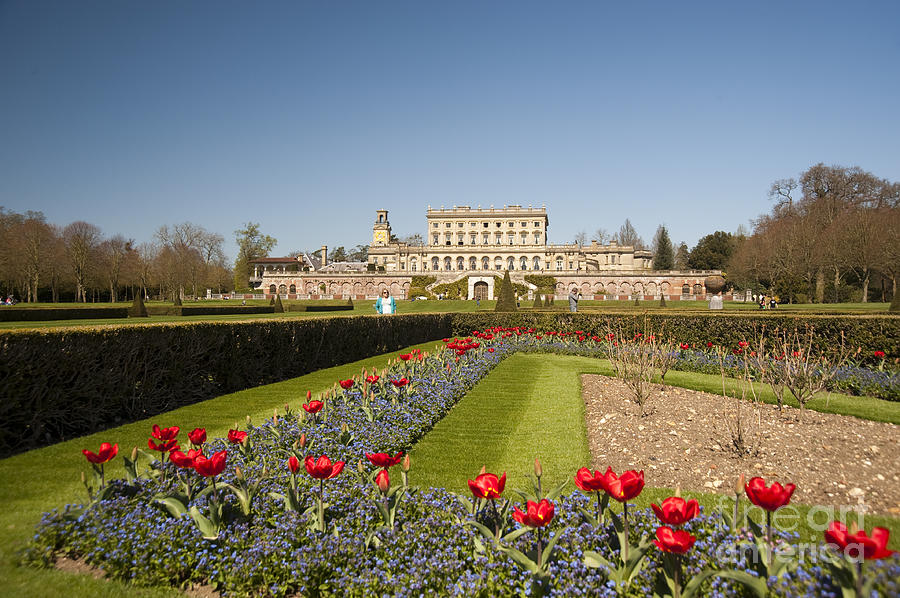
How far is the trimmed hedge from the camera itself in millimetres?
23312

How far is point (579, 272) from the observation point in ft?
216

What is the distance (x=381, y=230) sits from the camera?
9756 cm

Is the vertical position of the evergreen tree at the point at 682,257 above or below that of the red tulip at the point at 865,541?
above

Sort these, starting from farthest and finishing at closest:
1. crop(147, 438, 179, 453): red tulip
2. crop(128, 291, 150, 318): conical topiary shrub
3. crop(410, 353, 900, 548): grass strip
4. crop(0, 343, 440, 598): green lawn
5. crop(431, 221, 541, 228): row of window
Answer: crop(431, 221, 541, 228): row of window → crop(128, 291, 150, 318): conical topiary shrub → crop(410, 353, 900, 548): grass strip → crop(147, 438, 179, 453): red tulip → crop(0, 343, 440, 598): green lawn

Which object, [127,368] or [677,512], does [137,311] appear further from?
[677,512]

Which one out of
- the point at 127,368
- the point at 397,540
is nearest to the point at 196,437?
the point at 397,540

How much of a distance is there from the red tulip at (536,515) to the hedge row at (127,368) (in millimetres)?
6163

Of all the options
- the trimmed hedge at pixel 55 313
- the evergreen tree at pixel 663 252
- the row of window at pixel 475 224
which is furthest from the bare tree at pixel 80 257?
the evergreen tree at pixel 663 252

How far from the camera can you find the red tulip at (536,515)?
8.80 feet

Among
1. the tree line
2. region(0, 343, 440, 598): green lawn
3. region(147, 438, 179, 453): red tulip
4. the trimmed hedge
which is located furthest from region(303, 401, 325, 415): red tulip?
the tree line

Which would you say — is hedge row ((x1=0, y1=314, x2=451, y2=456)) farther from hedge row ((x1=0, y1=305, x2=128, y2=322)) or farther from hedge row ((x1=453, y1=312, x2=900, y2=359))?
hedge row ((x1=0, y1=305, x2=128, y2=322))

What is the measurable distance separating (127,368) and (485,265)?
71.6m

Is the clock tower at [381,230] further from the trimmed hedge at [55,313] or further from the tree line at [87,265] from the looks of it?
the trimmed hedge at [55,313]

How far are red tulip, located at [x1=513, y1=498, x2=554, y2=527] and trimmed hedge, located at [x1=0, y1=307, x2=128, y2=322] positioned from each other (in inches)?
1121
